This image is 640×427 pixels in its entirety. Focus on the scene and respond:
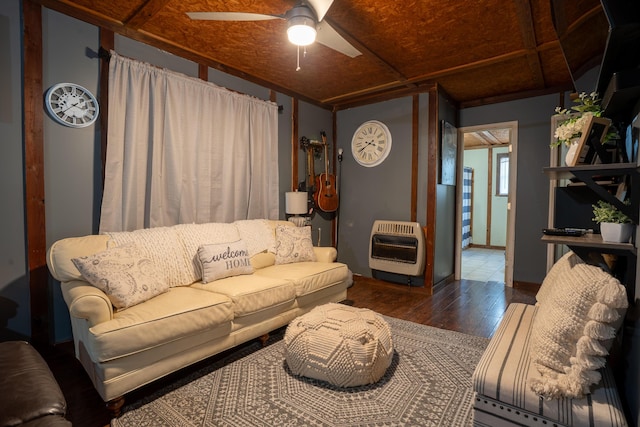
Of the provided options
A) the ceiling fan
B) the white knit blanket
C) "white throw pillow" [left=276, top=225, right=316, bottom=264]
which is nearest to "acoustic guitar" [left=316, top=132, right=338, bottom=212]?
"white throw pillow" [left=276, top=225, right=316, bottom=264]

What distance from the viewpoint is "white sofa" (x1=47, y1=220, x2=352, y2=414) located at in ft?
5.67

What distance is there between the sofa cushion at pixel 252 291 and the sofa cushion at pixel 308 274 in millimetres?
109

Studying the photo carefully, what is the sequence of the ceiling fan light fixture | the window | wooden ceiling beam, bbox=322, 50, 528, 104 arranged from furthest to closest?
the window, wooden ceiling beam, bbox=322, 50, 528, 104, the ceiling fan light fixture

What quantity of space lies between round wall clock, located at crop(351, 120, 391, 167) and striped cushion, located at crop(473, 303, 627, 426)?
125 inches

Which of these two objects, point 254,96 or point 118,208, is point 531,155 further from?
point 118,208

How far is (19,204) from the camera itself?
2238mm

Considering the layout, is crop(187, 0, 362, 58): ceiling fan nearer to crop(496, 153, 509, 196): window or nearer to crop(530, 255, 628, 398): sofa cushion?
crop(530, 255, 628, 398): sofa cushion

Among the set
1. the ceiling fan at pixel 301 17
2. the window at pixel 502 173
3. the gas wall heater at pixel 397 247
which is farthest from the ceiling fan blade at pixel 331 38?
the window at pixel 502 173

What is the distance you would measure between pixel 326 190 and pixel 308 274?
177 centimetres

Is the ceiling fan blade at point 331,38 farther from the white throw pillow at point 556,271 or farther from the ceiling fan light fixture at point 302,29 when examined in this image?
the white throw pillow at point 556,271

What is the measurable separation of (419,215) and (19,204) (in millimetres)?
3811

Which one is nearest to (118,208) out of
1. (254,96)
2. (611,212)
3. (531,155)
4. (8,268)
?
(8,268)

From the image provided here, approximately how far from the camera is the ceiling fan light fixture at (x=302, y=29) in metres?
2.10

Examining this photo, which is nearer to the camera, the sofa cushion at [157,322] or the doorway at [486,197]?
the sofa cushion at [157,322]
